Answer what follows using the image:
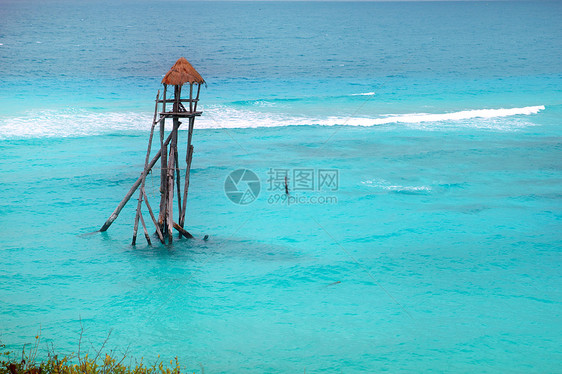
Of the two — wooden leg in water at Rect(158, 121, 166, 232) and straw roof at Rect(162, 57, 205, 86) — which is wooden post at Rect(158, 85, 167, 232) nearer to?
wooden leg in water at Rect(158, 121, 166, 232)

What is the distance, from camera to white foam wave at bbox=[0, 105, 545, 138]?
29.8 metres

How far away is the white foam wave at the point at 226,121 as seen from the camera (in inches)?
1174

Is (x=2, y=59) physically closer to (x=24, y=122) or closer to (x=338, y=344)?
(x=24, y=122)

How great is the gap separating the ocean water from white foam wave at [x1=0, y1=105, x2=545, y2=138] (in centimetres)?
19

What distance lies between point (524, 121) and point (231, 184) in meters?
19.0

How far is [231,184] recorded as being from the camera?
21031 mm

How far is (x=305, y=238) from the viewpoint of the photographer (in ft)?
52.5

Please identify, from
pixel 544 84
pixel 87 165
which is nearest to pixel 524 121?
pixel 544 84

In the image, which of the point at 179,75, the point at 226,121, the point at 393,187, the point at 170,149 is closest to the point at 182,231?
the point at 170,149

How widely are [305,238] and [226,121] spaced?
1805 centimetres

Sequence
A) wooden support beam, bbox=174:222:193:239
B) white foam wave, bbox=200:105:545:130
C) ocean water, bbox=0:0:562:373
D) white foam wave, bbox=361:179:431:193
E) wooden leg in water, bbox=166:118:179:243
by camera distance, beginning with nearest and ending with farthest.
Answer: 1. ocean water, bbox=0:0:562:373
2. wooden leg in water, bbox=166:118:179:243
3. wooden support beam, bbox=174:222:193:239
4. white foam wave, bbox=361:179:431:193
5. white foam wave, bbox=200:105:545:130

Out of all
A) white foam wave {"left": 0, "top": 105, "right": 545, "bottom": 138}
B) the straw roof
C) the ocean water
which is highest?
the straw roof

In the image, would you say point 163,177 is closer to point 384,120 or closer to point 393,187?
point 393,187

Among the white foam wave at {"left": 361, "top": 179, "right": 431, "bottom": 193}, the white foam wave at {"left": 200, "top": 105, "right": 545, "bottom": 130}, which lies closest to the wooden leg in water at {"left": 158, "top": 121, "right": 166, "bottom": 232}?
the white foam wave at {"left": 361, "top": 179, "right": 431, "bottom": 193}
